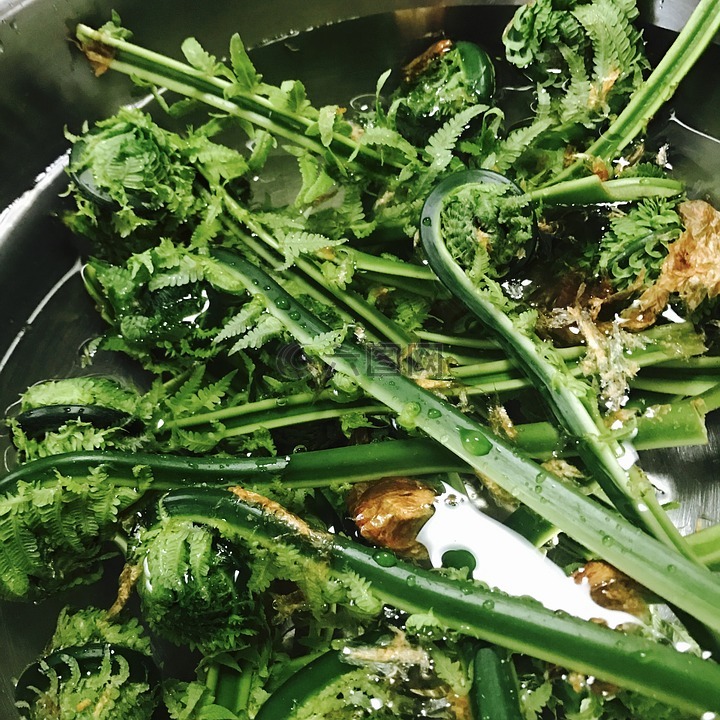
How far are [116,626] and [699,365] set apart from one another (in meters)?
1.27

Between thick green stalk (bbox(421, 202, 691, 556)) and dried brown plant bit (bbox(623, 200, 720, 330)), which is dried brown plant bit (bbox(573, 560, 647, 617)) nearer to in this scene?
thick green stalk (bbox(421, 202, 691, 556))

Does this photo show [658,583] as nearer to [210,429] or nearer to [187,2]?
[210,429]

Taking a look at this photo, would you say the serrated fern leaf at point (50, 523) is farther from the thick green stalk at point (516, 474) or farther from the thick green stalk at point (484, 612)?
the thick green stalk at point (516, 474)

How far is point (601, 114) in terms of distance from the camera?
1417 mm

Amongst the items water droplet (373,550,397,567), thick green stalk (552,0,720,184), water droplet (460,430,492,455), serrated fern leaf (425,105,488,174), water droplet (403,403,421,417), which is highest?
serrated fern leaf (425,105,488,174)

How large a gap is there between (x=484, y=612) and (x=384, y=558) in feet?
0.61

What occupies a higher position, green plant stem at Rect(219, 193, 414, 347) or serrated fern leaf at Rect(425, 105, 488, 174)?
serrated fern leaf at Rect(425, 105, 488, 174)

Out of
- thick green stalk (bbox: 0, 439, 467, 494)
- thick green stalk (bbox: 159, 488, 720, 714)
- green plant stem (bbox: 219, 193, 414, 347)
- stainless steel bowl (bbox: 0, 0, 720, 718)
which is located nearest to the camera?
thick green stalk (bbox: 159, 488, 720, 714)

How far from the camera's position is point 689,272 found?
1.24 m

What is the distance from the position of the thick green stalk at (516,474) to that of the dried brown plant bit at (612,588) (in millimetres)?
67

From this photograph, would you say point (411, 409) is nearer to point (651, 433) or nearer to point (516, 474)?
point (516, 474)

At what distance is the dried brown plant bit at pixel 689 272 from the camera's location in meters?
1.24

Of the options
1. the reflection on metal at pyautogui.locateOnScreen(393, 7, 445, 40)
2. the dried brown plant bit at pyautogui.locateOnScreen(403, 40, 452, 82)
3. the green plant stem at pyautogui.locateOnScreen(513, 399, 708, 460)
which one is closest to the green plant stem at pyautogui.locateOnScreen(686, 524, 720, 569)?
the green plant stem at pyautogui.locateOnScreen(513, 399, 708, 460)

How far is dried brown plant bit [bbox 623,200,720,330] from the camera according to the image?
1236 millimetres
